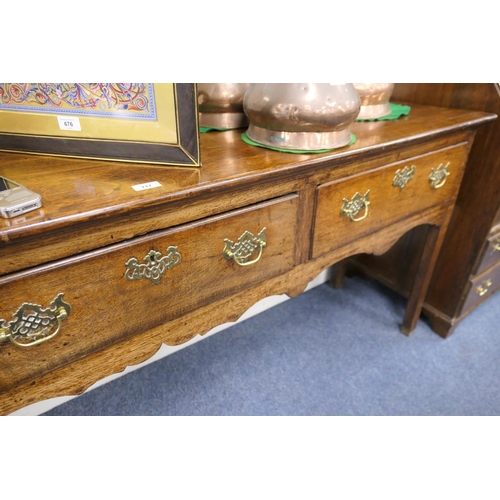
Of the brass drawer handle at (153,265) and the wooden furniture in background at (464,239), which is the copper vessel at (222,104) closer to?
the brass drawer handle at (153,265)

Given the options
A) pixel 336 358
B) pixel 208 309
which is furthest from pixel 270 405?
pixel 208 309

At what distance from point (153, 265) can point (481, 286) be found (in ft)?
3.87

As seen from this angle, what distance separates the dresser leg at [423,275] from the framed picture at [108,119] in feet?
2.75

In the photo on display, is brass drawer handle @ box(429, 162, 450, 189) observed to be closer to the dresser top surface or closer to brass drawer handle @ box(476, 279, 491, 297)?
the dresser top surface

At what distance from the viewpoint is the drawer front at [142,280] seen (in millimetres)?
484

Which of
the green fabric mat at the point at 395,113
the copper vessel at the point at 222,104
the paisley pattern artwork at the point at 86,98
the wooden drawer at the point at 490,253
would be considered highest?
the paisley pattern artwork at the point at 86,98

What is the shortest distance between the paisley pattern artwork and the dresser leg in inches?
35.6

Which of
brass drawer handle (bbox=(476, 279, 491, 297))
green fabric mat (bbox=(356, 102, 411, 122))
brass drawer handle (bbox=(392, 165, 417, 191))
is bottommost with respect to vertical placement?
brass drawer handle (bbox=(476, 279, 491, 297))

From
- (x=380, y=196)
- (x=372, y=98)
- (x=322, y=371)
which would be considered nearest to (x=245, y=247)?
(x=380, y=196)

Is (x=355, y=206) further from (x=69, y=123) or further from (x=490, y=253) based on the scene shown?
(x=490, y=253)

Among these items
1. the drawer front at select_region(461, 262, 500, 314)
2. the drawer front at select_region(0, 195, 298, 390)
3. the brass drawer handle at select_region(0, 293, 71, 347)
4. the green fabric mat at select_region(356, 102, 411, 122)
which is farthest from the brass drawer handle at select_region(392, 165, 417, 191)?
the brass drawer handle at select_region(0, 293, 71, 347)

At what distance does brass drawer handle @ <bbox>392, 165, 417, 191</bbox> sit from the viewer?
2.69 ft

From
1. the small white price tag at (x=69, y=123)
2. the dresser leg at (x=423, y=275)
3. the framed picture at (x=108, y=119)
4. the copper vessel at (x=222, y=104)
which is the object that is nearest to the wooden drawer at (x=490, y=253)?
the dresser leg at (x=423, y=275)

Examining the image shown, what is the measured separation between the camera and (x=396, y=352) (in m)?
1.30
